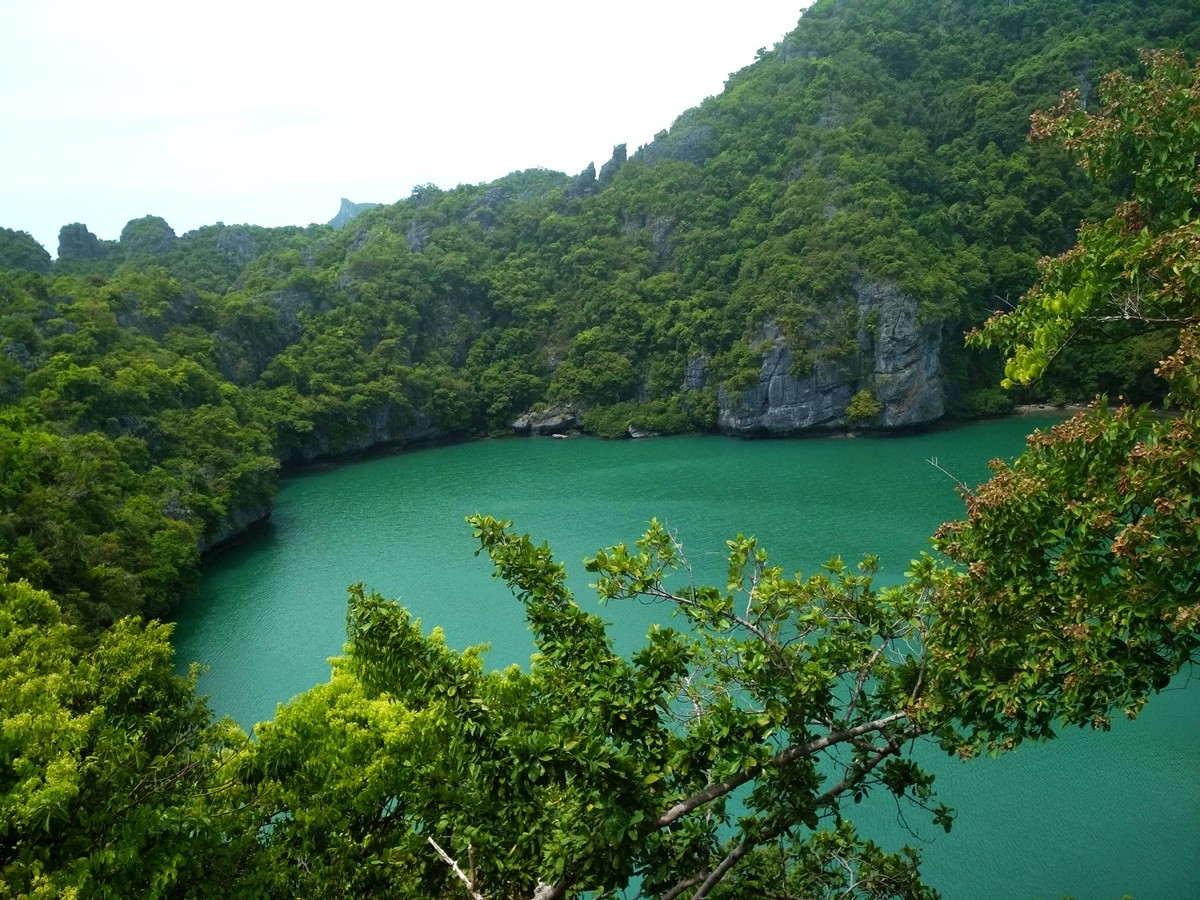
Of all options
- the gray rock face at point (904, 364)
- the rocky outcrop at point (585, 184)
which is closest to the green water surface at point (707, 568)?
the gray rock face at point (904, 364)

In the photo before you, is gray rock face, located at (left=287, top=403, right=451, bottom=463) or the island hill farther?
gray rock face, located at (left=287, top=403, right=451, bottom=463)

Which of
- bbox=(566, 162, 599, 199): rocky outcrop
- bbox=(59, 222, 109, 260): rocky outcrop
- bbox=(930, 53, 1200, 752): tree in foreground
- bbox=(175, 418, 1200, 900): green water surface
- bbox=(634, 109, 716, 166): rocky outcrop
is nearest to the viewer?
bbox=(930, 53, 1200, 752): tree in foreground

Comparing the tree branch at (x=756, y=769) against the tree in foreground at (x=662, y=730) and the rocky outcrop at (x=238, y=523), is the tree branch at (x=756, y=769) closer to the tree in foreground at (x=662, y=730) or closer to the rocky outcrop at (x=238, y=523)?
the tree in foreground at (x=662, y=730)

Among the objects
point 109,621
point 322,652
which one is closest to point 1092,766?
point 322,652

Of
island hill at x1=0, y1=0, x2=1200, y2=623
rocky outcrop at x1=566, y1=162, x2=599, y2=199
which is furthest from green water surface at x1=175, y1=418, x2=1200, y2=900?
rocky outcrop at x1=566, y1=162, x2=599, y2=199

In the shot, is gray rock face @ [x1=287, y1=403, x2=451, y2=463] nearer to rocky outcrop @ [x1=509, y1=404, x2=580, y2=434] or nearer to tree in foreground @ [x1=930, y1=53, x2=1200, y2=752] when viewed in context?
rocky outcrop @ [x1=509, y1=404, x2=580, y2=434]
